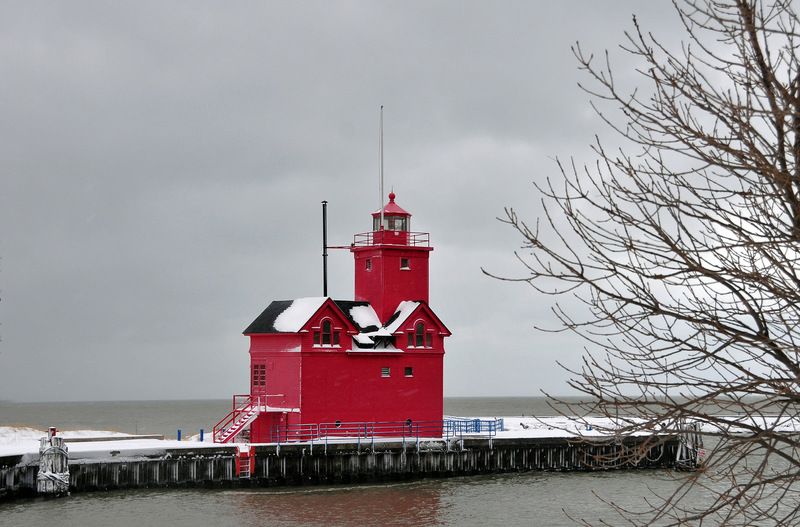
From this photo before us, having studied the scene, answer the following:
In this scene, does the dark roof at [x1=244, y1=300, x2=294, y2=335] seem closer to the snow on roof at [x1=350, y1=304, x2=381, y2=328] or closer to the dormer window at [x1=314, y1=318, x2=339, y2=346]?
the dormer window at [x1=314, y1=318, x2=339, y2=346]

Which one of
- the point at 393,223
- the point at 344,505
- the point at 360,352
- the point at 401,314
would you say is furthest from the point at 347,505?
the point at 393,223

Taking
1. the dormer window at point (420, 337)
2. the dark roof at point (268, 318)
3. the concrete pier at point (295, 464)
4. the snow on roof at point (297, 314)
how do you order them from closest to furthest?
the concrete pier at point (295, 464) → the snow on roof at point (297, 314) → the dark roof at point (268, 318) → the dormer window at point (420, 337)

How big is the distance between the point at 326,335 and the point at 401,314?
4.00 metres

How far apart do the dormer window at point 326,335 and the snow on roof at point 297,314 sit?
735mm

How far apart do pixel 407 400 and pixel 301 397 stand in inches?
196

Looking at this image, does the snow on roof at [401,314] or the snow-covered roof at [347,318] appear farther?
the snow on roof at [401,314]

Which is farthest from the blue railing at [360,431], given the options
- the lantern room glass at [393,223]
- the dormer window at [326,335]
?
the lantern room glass at [393,223]

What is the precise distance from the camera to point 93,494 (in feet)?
110

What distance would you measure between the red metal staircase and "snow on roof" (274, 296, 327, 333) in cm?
330

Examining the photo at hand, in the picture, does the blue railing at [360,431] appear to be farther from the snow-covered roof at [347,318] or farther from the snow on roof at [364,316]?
the snow on roof at [364,316]

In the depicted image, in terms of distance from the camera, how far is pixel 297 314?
40719 millimetres

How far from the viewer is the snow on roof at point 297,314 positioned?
130 ft

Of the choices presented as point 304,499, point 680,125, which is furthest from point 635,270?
point 304,499

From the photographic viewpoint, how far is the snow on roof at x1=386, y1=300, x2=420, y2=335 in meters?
41.6
